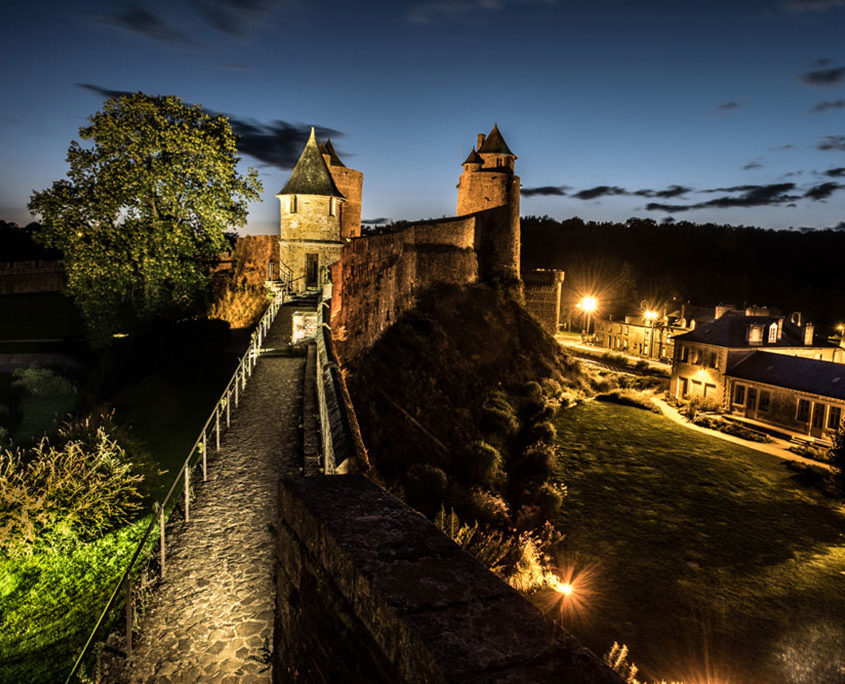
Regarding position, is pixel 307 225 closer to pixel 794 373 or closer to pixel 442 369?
pixel 442 369

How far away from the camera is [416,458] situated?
70.6 ft

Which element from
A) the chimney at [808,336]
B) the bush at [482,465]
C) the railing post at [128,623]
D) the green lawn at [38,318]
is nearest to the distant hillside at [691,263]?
the chimney at [808,336]

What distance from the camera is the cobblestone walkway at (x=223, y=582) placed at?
184 inches

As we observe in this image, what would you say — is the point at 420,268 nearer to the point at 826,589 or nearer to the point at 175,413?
the point at 175,413

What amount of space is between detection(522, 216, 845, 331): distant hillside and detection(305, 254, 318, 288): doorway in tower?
4927 cm

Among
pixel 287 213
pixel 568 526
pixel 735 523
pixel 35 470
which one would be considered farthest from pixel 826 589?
pixel 287 213

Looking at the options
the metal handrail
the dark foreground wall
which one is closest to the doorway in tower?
the metal handrail

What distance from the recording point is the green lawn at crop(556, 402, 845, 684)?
43.7ft

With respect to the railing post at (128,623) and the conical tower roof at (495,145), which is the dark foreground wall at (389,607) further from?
the conical tower roof at (495,145)

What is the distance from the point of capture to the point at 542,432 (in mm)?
27672

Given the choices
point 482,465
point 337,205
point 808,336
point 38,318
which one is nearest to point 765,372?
point 808,336

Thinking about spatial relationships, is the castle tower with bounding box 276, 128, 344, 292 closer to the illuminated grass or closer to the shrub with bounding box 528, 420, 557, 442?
the shrub with bounding box 528, 420, 557, 442

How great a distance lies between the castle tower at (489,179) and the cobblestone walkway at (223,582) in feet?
117

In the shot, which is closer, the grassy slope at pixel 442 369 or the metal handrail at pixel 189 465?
the metal handrail at pixel 189 465
